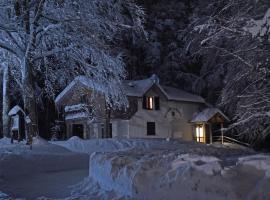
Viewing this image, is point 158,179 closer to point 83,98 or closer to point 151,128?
point 151,128

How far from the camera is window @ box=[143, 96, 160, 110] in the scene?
36.6m

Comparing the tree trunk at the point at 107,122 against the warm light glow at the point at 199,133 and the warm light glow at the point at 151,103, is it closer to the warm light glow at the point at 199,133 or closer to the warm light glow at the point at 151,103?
the warm light glow at the point at 151,103

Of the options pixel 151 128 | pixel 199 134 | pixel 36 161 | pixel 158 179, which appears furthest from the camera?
pixel 199 134

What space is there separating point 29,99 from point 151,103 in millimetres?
17041

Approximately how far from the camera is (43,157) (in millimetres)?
17094

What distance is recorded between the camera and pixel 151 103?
37.1m

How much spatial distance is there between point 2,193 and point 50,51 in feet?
39.6

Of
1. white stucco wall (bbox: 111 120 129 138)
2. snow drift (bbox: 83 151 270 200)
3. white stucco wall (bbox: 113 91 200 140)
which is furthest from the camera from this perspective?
white stucco wall (bbox: 113 91 200 140)

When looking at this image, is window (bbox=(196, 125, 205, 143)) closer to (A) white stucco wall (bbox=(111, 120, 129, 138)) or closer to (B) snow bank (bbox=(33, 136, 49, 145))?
(A) white stucco wall (bbox=(111, 120, 129, 138))

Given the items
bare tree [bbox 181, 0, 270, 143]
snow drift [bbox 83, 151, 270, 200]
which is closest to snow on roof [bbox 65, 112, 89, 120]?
bare tree [bbox 181, 0, 270, 143]

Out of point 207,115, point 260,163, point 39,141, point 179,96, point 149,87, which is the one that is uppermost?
point 149,87

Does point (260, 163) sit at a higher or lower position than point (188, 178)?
higher

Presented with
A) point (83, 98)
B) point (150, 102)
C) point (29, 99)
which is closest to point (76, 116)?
point (83, 98)

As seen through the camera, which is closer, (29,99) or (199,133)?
(29,99)
